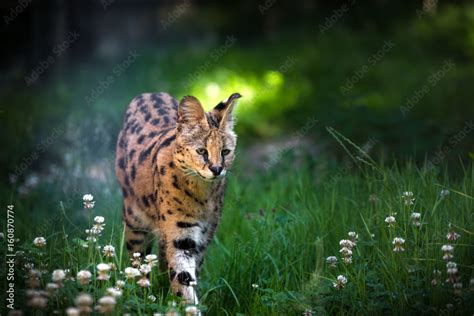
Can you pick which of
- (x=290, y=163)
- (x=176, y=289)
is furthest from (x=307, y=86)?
(x=176, y=289)

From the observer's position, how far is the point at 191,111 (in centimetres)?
516

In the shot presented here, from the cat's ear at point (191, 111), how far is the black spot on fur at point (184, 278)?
1083 mm

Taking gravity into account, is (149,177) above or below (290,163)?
below

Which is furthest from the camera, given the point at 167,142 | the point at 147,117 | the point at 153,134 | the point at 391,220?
the point at 147,117

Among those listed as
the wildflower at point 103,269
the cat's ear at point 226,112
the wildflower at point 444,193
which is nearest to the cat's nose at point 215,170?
the cat's ear at point 226,112

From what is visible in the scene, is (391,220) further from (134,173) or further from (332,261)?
(134,173)

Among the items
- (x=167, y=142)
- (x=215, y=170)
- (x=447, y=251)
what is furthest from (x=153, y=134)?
(x=447, y=251)

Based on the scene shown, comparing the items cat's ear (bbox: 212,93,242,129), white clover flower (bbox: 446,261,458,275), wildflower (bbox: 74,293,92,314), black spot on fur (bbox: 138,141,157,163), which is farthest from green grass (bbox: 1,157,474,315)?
cat's ear (bbox: 212,93,242,129)

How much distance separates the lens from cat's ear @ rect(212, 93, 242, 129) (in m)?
5.26

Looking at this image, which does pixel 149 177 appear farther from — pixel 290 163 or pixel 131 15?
pixel 131 15

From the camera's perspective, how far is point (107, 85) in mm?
13977

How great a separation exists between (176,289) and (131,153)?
1491 mm

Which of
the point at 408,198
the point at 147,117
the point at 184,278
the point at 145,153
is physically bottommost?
the point at 184,278

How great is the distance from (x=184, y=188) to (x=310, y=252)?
1165 millimetres
